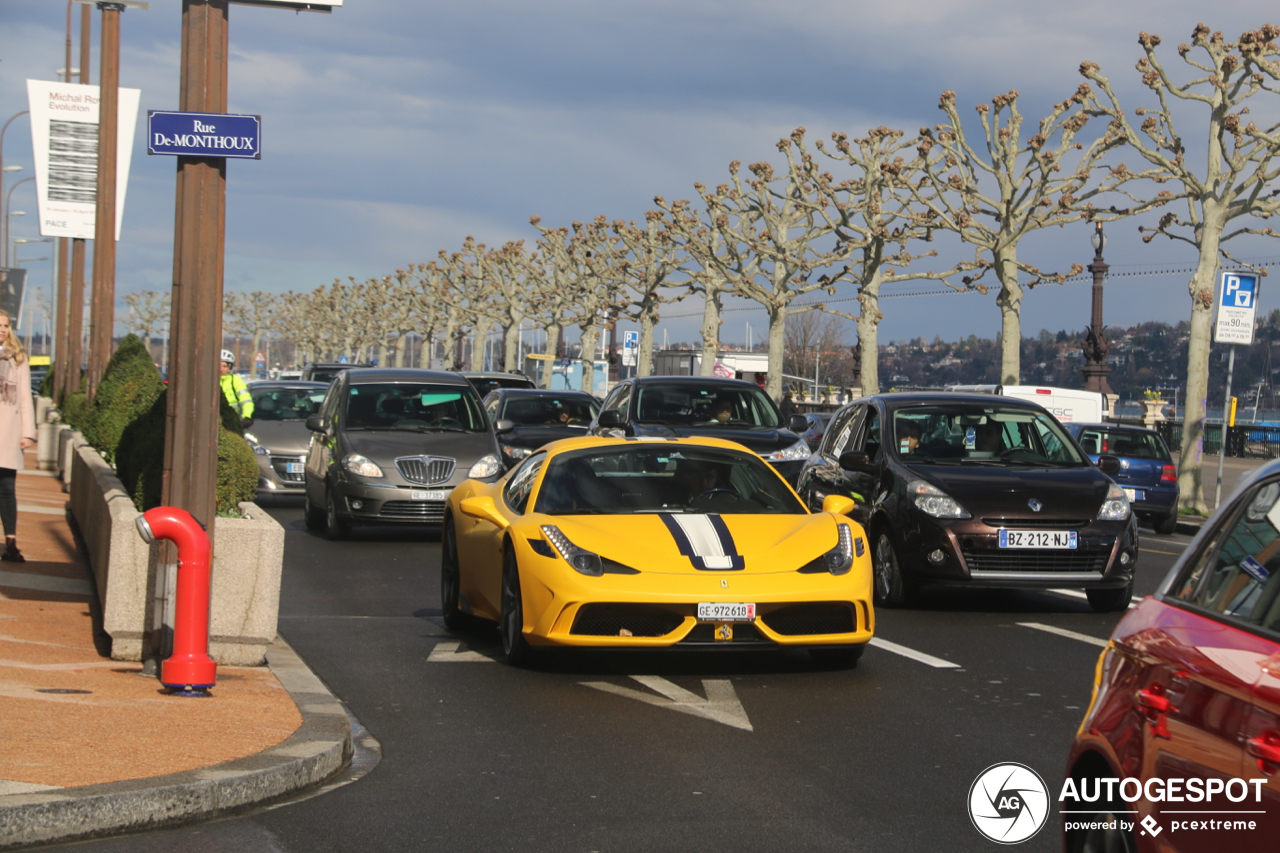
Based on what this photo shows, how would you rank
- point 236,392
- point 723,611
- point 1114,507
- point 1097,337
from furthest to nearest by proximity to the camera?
point 1097,337 < point 236,392 < point 1114,507 < point 723,611

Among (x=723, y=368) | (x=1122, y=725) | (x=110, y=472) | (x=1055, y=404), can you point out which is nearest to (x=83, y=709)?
(x=1122, y=725)

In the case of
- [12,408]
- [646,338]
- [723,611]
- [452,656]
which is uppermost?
[646,338]

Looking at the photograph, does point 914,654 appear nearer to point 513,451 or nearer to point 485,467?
point 485,467

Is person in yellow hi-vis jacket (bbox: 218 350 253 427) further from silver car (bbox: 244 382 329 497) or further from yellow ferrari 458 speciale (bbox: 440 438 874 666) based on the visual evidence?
yellow ferrari 458 speciale (bbox: 440 438 874 666)

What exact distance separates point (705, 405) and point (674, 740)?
12.7m

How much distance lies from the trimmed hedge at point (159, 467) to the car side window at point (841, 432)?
5.63 meters

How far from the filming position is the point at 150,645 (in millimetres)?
7977

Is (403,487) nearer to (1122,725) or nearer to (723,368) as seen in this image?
(1122,725)

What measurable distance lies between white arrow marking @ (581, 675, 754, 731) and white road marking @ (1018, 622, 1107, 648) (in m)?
3.03

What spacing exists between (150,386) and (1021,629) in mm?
8770

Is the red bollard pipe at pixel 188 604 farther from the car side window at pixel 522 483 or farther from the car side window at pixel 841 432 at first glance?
the car side window at pixel 841 432

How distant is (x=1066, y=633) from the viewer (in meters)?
10.7

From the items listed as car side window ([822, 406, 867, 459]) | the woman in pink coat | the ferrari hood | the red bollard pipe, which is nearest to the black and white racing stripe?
the ferrari hood

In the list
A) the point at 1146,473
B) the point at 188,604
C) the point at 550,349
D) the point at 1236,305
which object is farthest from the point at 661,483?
the point at 550,349
